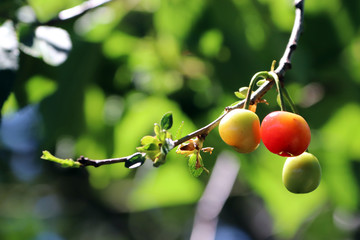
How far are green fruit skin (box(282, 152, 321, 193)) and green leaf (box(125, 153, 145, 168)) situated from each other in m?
0.22

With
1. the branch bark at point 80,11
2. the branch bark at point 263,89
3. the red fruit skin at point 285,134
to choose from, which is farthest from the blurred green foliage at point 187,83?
the red fruit skin at point 285,134

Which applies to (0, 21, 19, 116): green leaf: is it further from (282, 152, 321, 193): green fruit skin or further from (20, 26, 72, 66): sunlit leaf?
(282, 152, 321, 193): green fruit skin

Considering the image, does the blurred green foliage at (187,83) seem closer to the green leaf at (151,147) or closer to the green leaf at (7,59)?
the green leaf at (7,59)

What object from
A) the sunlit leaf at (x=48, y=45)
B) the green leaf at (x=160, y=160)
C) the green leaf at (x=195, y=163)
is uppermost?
the green leaf at (x=160, y=160)

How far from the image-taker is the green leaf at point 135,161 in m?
0.55

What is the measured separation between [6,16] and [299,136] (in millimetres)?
811

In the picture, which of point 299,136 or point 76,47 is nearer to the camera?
point 299,136

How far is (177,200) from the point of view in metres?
2.10

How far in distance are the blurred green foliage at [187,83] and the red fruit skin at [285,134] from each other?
738 millimetres

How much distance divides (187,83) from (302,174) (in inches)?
40.9

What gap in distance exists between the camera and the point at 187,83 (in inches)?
65.8

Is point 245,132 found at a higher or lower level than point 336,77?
higher

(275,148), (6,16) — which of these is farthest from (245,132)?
(6,16)

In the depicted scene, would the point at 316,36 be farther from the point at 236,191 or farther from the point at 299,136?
the point at 236,191
